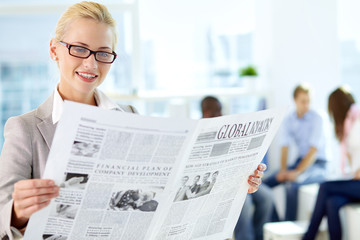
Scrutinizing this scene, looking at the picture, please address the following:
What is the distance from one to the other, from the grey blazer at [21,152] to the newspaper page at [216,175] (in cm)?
31

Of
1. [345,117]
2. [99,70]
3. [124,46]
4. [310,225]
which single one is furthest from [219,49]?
[99,70]

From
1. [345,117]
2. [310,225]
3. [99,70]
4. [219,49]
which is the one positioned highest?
[99,70]

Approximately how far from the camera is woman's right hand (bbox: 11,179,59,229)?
3.14ft

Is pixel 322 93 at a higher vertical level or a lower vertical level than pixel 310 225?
higher

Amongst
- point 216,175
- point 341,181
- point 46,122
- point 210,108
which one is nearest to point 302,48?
point 210,108

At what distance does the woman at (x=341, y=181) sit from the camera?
3380mm

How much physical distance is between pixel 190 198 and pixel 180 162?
0.13 m

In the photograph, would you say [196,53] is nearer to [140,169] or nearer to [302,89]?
[302,89]

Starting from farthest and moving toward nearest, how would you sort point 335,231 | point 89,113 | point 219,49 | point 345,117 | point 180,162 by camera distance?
point 219,49
point 345,117
point 335,231
point 180,162
point 89,113

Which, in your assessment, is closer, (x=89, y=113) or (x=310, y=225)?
(x=89, y=113)

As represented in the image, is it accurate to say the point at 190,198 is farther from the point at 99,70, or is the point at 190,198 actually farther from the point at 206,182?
the point at 99,70

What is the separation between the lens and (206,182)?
3.85 ft

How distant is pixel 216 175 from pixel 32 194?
16.9 inches

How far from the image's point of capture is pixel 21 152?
A: 1117 mm
